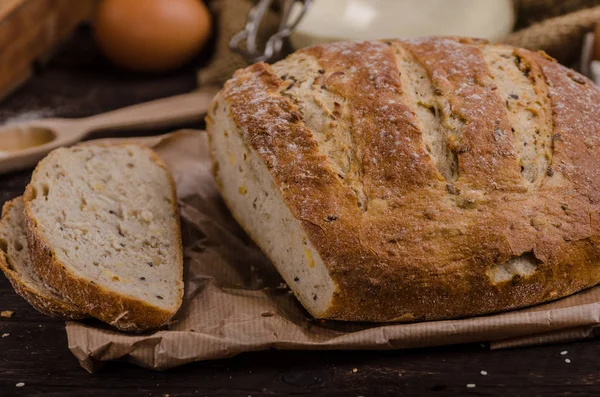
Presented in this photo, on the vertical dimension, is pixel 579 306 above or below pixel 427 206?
below

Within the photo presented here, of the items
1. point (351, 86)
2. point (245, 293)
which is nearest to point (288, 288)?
point (245, 293)

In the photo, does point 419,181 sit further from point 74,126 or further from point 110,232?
point 74,126

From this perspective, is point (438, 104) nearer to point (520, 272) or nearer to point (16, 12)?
point (520, 272)

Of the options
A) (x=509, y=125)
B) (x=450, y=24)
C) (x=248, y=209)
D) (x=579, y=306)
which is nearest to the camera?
(x=579, y=306)

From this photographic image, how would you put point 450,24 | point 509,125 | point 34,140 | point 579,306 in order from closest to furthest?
point 579,306 < point 509,125 < point 34,140 < point 450,24

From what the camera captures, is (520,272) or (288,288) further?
(288,288)

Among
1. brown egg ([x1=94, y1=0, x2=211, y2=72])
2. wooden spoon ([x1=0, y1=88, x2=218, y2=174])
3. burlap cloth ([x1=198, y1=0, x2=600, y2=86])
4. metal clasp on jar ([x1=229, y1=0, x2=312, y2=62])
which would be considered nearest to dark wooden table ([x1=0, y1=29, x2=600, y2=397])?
wooden spoon ([x1=0, y1=88, x2=218, y2=174])

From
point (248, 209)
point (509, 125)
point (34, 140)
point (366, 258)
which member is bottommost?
point (34, 140)

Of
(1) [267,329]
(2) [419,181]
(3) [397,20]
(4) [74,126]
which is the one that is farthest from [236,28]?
(1) [267,329]
